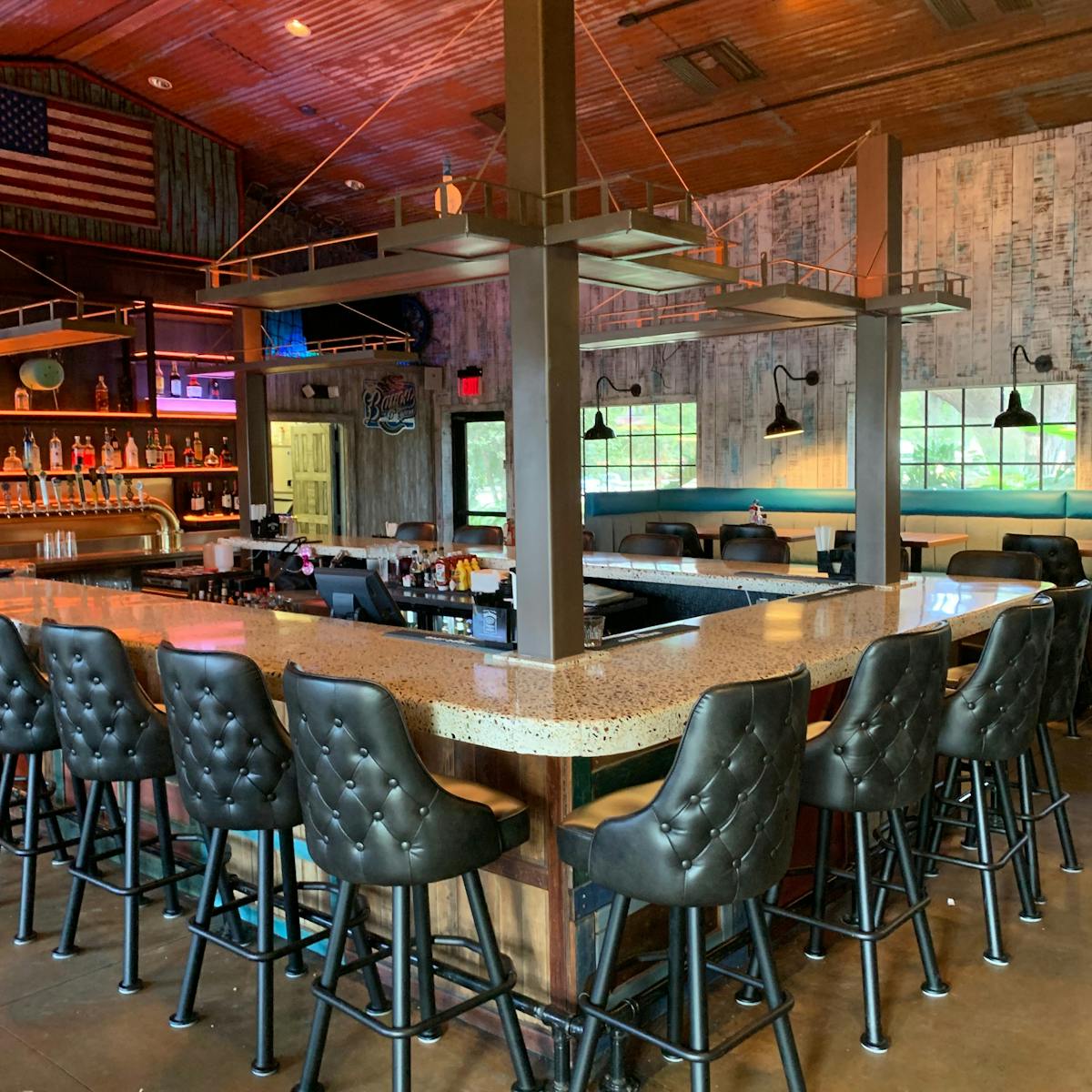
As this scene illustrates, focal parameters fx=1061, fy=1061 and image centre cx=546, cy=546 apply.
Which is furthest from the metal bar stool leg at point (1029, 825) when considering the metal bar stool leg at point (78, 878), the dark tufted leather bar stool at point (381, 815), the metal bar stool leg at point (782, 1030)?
the metal bar stool leg at point (78, 878)

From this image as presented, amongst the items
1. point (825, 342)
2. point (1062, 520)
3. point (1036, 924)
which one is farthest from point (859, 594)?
point (825, 342)

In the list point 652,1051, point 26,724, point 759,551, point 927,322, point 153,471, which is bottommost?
point 652,1051

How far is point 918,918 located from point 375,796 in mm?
1709

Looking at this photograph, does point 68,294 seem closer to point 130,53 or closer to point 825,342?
point 130,53

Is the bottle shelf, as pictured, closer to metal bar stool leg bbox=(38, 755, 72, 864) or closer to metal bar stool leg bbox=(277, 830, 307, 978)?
metal bar stool leg bbox=(38, 755, 72, 864)

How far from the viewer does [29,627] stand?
403 cm

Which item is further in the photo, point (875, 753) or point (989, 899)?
point (989, 899)

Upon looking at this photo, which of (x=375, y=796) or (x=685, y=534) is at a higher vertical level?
(x=685, y=534)

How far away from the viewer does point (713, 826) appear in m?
2.25

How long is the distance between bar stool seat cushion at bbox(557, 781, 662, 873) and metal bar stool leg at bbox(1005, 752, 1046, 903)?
1.74m

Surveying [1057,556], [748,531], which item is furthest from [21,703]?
[1057,556]

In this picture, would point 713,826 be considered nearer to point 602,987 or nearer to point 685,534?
point 602,987

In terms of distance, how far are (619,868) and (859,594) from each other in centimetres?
242

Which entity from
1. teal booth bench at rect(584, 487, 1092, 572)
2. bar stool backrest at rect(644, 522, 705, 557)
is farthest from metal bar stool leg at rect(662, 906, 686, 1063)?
teal booth bench at rect(584, 487, 1092, 572)
